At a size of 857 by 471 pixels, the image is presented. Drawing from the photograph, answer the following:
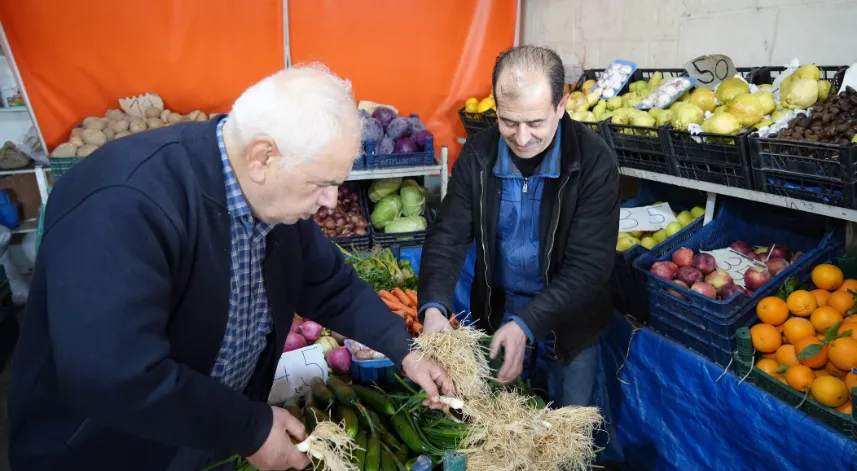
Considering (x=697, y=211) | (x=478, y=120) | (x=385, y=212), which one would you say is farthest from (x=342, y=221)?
(x=697, y=211)

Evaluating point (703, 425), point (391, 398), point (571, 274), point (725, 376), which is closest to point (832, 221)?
point (725, 376)

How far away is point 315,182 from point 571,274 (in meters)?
1.13

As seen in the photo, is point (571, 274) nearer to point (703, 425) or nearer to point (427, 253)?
point (427, 253)

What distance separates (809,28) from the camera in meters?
2.69

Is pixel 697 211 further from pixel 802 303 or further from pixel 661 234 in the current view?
pixel 802 303

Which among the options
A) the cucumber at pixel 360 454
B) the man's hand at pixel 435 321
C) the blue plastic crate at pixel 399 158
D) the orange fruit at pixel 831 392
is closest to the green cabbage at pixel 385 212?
the blue plastic crate at pixel 399 158

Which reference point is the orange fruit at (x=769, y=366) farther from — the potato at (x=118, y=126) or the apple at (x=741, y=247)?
the potato at (x=118, y=126)

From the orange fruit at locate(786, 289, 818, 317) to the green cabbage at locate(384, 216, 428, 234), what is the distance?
2.53 meters

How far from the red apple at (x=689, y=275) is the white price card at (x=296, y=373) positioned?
Answer: 5.52 feet

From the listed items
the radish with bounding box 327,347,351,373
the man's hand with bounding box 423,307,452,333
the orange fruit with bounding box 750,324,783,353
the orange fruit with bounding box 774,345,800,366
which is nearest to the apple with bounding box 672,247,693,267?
the orange fruit with bounding box 750,324,783,353

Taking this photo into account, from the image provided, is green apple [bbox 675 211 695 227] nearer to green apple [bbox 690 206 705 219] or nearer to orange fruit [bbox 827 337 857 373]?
green apple [bbox 690 206 705 219]

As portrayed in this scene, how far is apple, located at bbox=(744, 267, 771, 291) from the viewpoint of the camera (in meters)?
2.38

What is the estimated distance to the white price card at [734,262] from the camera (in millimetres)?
2525

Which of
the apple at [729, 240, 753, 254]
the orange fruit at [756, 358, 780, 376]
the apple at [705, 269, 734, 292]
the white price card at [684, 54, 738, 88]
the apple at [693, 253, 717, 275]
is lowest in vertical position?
the orange fruit at [756, 358, 780, 376]
